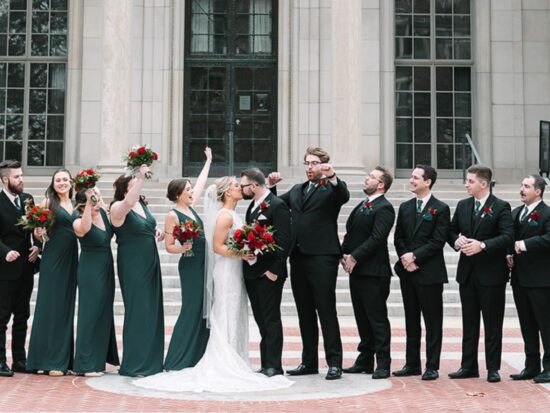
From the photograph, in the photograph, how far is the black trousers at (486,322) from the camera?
7898mm

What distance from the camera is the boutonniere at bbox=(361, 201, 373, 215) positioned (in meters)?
8.20

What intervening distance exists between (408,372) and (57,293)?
383cm

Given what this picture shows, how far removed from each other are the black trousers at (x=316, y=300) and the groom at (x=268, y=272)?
271 mm

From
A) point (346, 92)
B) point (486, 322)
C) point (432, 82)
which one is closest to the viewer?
point (486, 322)

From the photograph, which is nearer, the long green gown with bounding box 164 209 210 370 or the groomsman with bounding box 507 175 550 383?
the groomsman with bounding box 507 175 550 383

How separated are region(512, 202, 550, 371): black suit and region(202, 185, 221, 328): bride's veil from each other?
3.19m

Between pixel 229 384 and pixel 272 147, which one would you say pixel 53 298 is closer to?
pixel 229 384

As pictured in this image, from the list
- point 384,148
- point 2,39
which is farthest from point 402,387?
point 2,39

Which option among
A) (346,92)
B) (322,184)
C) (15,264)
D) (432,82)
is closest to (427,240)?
(322,184)

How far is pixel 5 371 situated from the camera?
8.00 m

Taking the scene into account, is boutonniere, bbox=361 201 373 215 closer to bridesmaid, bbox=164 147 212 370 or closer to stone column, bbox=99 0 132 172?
bridesmaid, bbox=164 147 212 370

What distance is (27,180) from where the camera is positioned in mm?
19984

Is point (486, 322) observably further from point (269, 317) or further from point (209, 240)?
point (209, 240)

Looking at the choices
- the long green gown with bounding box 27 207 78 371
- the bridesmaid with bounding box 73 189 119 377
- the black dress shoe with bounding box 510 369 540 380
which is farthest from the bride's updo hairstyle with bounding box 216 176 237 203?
the black dress shoe with bounding box 510 369 540 380
